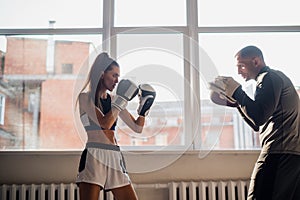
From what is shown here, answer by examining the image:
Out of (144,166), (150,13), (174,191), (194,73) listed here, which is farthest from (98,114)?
(150,13)

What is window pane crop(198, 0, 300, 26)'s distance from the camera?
3.80m

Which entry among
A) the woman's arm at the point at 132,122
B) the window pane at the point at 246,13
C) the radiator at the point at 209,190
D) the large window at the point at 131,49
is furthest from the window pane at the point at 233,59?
the woman's arm at the point at 132,122

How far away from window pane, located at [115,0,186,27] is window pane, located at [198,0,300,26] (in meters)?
0.20

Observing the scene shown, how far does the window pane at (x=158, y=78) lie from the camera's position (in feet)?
10.0

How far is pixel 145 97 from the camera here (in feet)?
9.24

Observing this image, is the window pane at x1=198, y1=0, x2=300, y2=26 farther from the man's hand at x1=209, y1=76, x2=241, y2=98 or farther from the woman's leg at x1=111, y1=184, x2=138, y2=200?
the woman's leg at x1=111, y1=184, x2=138, y2=200

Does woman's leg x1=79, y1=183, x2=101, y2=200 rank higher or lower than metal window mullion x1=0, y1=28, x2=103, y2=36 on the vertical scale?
lower

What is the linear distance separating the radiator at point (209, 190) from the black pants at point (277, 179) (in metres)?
0.92

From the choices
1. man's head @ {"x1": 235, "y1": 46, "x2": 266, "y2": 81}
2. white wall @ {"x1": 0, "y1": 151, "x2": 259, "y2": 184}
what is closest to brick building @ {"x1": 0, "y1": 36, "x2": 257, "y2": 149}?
white wall @ {"x1": 0, "y1": 151, "x2": 259, "y2": 184}

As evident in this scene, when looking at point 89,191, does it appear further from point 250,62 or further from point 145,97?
point 250,62

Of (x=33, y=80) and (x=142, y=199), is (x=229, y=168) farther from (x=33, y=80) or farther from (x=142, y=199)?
(x=33, y=80)

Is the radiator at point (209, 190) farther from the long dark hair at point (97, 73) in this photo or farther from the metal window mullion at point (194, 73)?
the long dark hair at point (97, 73)

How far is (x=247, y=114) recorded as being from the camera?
7.99ft

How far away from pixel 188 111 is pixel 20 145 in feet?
4.85
